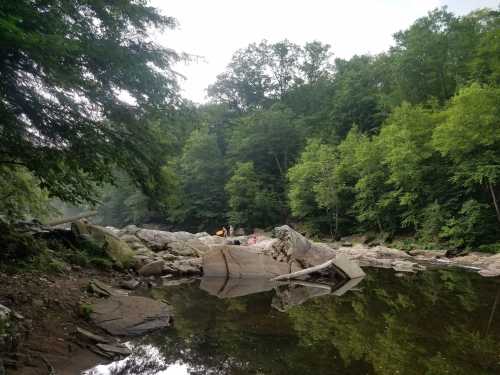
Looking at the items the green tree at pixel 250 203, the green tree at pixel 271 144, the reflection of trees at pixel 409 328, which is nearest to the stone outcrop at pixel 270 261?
the reflection of trees at pixel 409 328

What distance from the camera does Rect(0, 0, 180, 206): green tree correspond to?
16.5ft

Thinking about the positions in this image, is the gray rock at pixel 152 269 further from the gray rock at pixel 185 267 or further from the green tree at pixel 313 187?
the green tree at pixel 313 187

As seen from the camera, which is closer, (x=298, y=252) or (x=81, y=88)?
(x=81, y=88)

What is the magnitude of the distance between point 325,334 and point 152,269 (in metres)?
7.53

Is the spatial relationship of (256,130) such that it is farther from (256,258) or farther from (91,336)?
(91,336)

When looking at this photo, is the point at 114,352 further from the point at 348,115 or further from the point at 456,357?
the point at 348,115

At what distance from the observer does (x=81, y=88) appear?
586 centimetres

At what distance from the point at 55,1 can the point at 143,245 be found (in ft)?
38.2

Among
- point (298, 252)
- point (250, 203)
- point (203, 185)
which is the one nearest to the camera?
point (298, 252)

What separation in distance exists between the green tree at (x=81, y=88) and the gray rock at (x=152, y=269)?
523 centimetres

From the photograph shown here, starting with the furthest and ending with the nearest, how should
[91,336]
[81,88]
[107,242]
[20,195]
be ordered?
[107,242], [20,195], [81,88], [91,336]

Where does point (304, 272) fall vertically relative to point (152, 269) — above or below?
below

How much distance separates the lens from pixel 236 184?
4319 cm

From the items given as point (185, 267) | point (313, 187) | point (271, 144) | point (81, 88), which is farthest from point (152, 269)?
point (271, 144)
